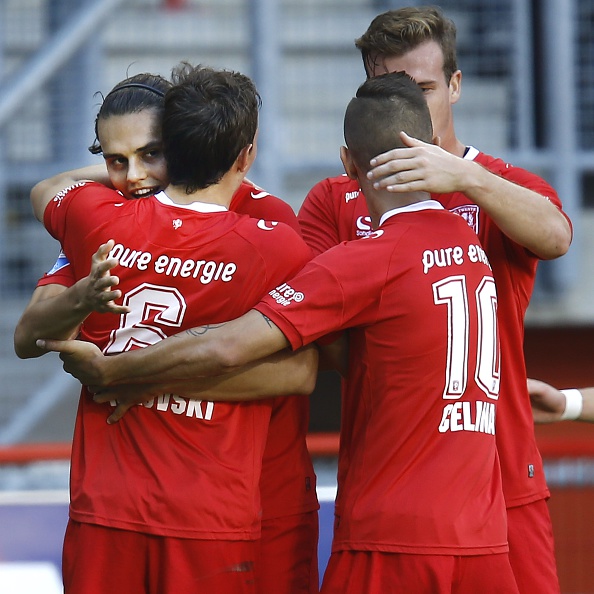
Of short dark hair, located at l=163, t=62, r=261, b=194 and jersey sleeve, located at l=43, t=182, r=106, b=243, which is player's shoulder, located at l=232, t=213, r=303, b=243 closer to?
short dark hair, located at l=163, t=62, r=261, b=194

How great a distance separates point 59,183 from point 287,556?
1.25m

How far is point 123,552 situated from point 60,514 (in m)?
1.74

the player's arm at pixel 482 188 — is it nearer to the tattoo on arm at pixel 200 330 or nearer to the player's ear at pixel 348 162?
the player's ear at pixel 348 162

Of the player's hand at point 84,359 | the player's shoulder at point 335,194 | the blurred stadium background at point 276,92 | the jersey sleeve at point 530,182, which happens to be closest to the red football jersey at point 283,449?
the player's hand at point 84,359

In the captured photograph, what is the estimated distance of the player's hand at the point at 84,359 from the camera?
2.82 meters

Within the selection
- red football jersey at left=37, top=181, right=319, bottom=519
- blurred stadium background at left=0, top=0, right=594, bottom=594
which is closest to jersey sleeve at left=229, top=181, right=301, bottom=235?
red football jersey at left=37, top=181, right=319, bottom=519

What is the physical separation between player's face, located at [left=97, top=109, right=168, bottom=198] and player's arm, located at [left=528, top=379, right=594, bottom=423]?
1.34m

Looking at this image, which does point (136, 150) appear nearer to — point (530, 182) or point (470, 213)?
point (470, 213)

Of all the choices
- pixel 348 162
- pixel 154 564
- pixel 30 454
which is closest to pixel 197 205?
pixel 348 162

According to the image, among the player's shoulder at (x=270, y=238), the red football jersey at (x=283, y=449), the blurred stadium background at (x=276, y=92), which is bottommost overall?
the red football jersey at (x=283, y=449)

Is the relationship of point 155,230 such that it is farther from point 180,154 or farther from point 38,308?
point 38,308

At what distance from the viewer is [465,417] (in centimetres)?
274

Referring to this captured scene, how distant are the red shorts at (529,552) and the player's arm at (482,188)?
751 mm

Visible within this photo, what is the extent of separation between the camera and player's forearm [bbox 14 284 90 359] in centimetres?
273
